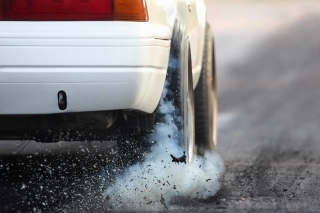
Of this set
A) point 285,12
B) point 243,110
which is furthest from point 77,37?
point 285,12

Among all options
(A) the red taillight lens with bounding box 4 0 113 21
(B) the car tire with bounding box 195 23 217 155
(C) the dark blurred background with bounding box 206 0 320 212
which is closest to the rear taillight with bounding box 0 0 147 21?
(A) the red taillight lens with bounding box 4 0 113 21

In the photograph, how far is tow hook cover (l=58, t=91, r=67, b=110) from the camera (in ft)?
16.7

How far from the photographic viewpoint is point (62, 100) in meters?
5.09

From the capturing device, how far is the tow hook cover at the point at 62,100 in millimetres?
5082

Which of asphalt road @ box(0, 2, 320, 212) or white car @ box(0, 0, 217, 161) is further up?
white car @ box(0, 0, 217, 161)

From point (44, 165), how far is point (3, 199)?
127 cm

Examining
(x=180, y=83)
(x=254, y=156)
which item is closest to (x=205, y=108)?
(x=254, y=156)

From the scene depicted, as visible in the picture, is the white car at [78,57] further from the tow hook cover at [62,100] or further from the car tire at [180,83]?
the car tire at [180,83]

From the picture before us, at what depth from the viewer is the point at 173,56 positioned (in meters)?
5.88

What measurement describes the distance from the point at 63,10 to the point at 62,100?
1.28 ft

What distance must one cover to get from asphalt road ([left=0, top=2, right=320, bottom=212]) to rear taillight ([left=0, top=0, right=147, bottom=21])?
91cm

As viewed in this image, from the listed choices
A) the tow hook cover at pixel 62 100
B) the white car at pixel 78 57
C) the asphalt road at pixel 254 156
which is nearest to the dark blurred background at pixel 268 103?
the asphalt road at pixel 254 156

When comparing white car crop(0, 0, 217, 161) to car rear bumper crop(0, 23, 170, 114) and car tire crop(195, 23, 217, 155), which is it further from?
car tire crop(195, 23, 217, 155)

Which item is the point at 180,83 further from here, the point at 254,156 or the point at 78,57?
the point at 254,156
